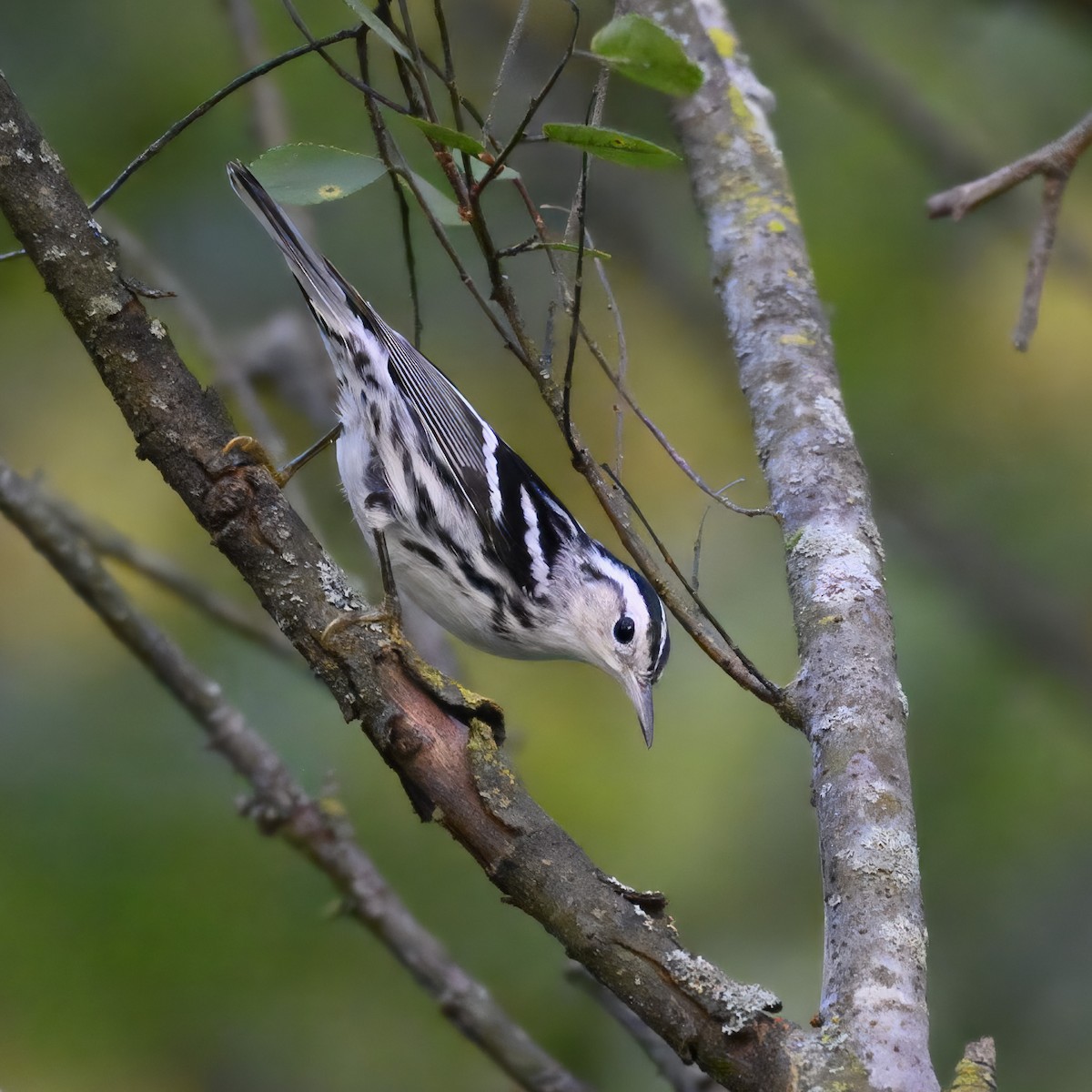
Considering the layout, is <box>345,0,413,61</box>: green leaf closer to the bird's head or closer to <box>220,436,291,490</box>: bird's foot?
<box>220,436,291,490</box>: bird's foot

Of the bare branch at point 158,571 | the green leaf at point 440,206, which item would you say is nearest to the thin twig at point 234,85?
the green leaf at point 440,206

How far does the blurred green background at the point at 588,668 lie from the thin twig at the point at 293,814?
663 millimetres

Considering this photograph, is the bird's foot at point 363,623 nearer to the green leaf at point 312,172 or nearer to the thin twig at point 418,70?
the green leaf at point 312,172

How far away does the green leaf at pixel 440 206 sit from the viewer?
1.90 meters

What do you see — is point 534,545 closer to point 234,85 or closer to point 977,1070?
point 234,85

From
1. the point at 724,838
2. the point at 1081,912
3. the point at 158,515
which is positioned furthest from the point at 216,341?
the point at 1081,912

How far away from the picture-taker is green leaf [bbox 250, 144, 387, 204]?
1848mm

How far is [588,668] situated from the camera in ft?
14.6

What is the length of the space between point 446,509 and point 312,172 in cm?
133

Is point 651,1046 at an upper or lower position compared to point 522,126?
lower

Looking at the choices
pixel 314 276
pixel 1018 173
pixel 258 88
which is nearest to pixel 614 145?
pixel 1018 173

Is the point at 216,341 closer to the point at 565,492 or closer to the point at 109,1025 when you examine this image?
the point at 565,492

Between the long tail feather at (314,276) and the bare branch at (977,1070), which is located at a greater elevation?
the long tail feather at (314,276)

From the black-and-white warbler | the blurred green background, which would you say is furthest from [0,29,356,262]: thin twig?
the blurred green background
